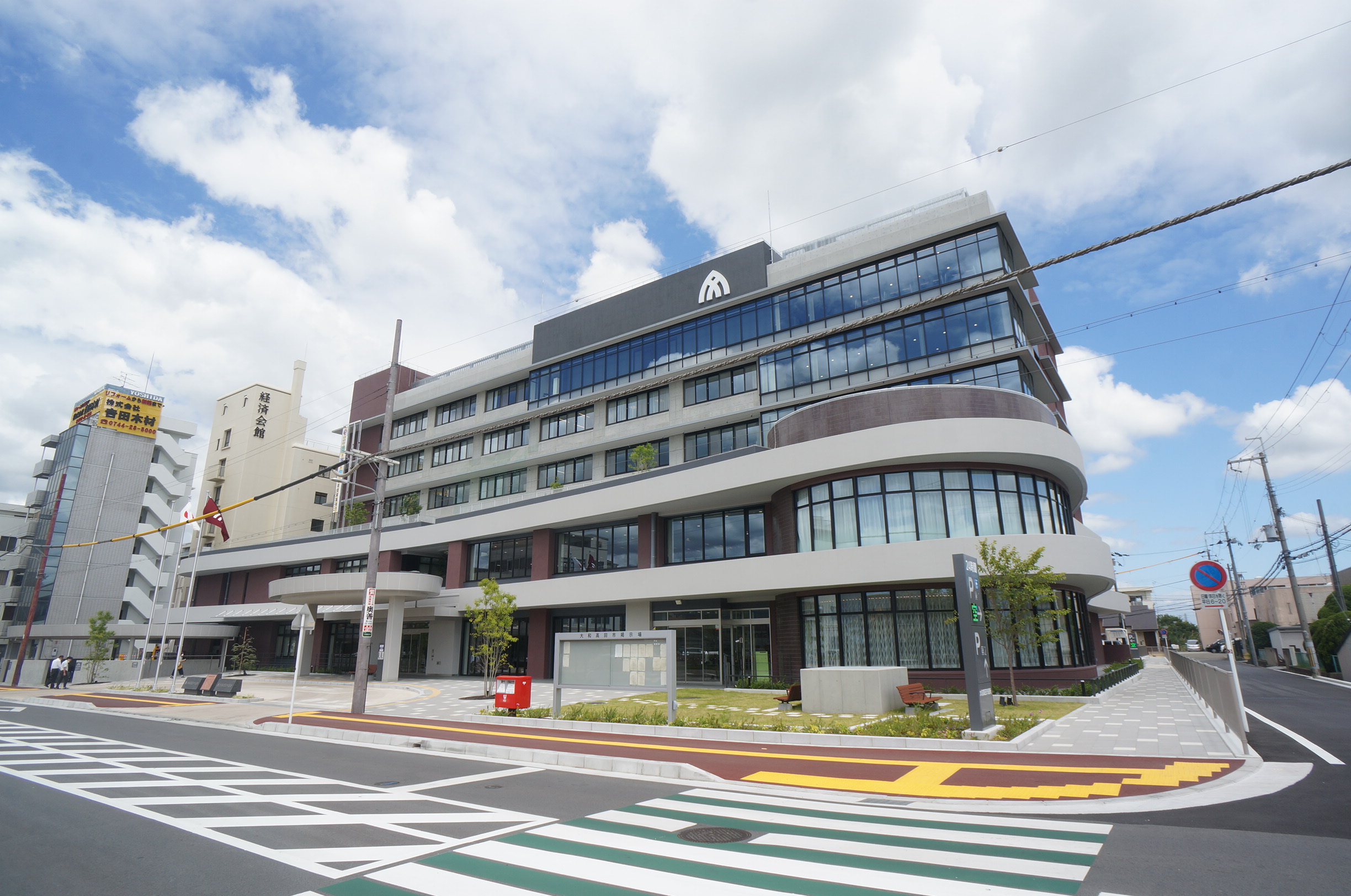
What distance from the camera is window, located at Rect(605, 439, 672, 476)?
132 ft

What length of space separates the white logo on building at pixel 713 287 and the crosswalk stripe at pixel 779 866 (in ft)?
108

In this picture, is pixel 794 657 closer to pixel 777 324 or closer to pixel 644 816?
pixel 777 324

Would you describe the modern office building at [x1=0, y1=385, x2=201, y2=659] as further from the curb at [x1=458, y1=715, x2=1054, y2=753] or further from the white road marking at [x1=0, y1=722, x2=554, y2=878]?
the curb at [x1=458, y1=715, x2=1054, y2=753]

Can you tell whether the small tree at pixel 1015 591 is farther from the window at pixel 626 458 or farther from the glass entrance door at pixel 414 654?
the glass entrance door at pixel 414 654

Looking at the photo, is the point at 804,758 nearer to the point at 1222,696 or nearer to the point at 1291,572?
the point at 1222,696

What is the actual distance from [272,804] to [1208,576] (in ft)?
54.5

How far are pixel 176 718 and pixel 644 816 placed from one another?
20.9 meters

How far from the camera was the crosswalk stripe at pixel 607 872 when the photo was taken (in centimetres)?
593

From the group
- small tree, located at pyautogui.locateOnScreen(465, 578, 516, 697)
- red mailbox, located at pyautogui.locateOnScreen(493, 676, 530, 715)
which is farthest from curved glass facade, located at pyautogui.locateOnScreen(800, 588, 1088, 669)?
small tree, located at pyautogui.locateOnScreen(465, 578, 516, 697)

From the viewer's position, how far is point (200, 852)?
7.30 metres

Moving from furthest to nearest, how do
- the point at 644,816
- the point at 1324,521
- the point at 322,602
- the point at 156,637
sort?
the point at 156,637
the point at 1324,521
the point at 322,602
the point at 644,816

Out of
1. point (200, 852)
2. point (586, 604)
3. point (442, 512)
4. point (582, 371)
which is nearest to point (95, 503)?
point (442, 512)

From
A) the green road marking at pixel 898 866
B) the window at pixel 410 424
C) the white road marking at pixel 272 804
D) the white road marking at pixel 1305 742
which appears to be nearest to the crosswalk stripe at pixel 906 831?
the green road marking at pixel 898 866

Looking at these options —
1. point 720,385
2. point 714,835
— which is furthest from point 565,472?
point 714,835
